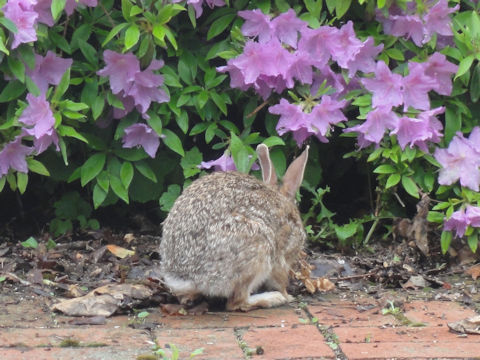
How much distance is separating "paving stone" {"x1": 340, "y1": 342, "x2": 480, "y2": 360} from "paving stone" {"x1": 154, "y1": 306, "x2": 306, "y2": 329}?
1.86 feet

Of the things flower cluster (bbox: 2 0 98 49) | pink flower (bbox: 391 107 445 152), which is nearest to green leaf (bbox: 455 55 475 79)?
pink flower (bbox: 391 107 445 152)

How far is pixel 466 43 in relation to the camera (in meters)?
6.13

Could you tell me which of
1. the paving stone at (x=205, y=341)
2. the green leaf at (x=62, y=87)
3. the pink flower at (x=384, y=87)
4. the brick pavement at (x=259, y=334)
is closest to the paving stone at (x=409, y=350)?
the brick pavement at (x=259, y=334)

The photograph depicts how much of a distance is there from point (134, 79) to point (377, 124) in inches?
59.8

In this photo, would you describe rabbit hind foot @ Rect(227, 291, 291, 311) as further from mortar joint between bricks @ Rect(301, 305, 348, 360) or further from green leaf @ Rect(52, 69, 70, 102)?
green leaf @ Rect(52, 69, 70, 102)

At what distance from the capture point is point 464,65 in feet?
19.9

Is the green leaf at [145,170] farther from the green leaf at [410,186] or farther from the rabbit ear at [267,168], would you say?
the green leaf at [410,186]

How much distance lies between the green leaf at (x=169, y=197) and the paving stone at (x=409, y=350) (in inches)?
80.6

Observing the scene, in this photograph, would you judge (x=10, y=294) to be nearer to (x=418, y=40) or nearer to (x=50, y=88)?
(x=50, y=88)

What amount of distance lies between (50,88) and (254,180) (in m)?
1.35

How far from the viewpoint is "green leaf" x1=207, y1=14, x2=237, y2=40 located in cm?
630

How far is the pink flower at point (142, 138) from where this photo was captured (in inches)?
247

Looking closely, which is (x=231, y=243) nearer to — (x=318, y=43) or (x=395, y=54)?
(x=318, y=43)

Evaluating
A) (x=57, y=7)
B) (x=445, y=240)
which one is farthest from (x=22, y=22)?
(x=445, y=240)
